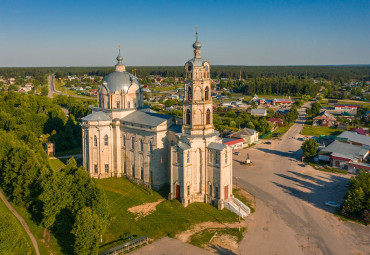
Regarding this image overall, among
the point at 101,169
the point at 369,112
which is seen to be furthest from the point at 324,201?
the point at 369,112

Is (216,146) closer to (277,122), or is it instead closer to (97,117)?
(97,117)

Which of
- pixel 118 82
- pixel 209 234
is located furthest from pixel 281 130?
pixel 209 234

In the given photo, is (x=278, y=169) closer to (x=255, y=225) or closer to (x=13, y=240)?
(x=255, y=225)

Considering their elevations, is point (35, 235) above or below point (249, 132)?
below

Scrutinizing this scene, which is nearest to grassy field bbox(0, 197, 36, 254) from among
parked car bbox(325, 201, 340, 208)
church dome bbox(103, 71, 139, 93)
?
church dome bbox(103, 71, 139, 93)

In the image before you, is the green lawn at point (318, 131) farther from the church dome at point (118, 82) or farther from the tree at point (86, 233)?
the tree at point (86, 233)

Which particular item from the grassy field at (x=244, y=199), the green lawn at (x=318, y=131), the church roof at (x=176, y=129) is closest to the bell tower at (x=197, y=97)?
the church roof at (x=176, y=129)
